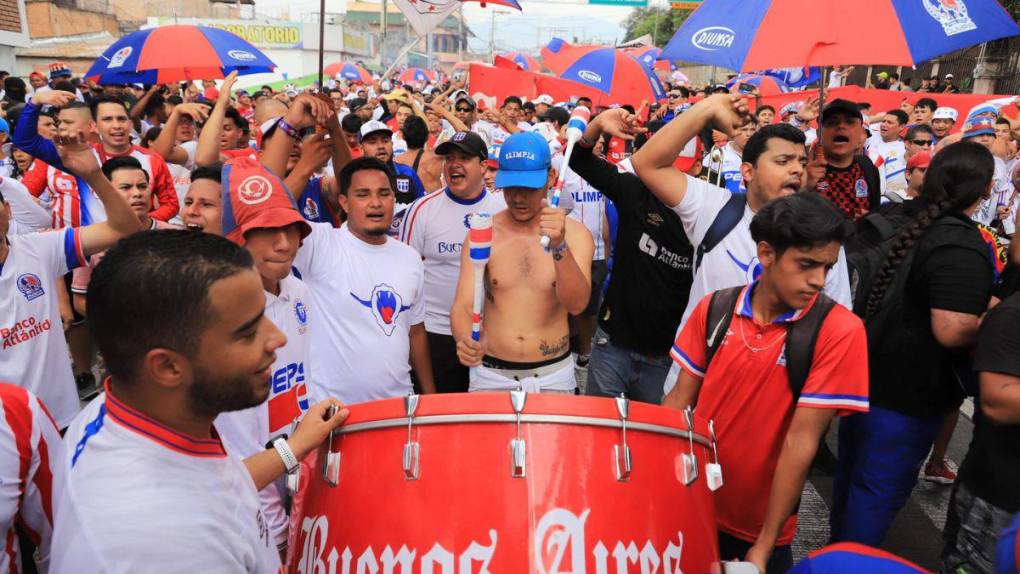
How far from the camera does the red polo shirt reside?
7.89 ft

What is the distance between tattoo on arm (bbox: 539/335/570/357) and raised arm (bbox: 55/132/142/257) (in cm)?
200

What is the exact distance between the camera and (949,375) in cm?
309

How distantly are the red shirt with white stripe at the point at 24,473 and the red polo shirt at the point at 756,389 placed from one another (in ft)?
6.74

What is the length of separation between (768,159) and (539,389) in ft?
5.04

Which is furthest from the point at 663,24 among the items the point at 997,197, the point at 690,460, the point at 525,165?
the point at 690,460

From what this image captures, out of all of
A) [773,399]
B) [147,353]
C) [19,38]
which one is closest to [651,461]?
[773,399]

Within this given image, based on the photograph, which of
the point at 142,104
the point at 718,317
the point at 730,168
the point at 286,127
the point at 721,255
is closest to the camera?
the point at 718,317

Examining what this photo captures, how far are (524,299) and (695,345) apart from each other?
3.76 ft

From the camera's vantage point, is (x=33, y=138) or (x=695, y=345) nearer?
(x=695, y=345)

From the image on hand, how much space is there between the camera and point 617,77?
935 centimetres

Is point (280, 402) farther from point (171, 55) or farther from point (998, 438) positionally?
point (171, 55)

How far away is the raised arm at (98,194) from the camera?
3.15 meters

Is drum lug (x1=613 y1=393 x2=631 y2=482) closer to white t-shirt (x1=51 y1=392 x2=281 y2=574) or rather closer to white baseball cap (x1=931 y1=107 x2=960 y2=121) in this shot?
A: white t-shirt (x1=51 y1=392 x2=281 y2=574)

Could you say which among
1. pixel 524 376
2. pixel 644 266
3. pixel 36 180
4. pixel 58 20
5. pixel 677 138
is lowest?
pixel 58 20
